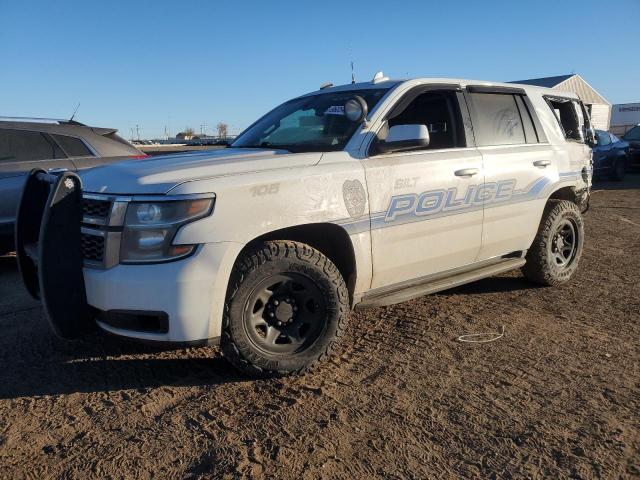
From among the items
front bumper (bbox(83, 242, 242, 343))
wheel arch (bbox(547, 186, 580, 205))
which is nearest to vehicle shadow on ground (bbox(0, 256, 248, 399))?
front bumper (bbox(83, 242, 242, 343))

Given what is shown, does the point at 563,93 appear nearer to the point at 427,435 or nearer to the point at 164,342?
the point at 427,435

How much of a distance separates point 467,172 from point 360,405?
2.04m

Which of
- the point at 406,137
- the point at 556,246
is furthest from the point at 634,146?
the point at 406,137

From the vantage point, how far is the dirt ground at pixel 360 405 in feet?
7.89

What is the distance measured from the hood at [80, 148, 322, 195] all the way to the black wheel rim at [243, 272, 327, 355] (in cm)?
69

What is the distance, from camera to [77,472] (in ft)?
7.74

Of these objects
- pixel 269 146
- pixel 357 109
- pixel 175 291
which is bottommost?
pixel 175 291

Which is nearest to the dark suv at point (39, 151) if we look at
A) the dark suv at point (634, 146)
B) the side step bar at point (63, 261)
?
the side step bar at point (63, 261)

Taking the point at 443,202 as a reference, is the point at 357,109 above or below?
above

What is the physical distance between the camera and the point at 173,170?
298 centimetres

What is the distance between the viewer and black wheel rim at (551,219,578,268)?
5121mm

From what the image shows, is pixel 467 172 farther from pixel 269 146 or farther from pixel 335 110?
pixel 269 146

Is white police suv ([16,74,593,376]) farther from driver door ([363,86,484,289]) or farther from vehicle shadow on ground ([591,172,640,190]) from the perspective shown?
vehicle shadow on ground ([591,172,640,190])

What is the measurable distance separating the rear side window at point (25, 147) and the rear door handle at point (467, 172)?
4.61 m
